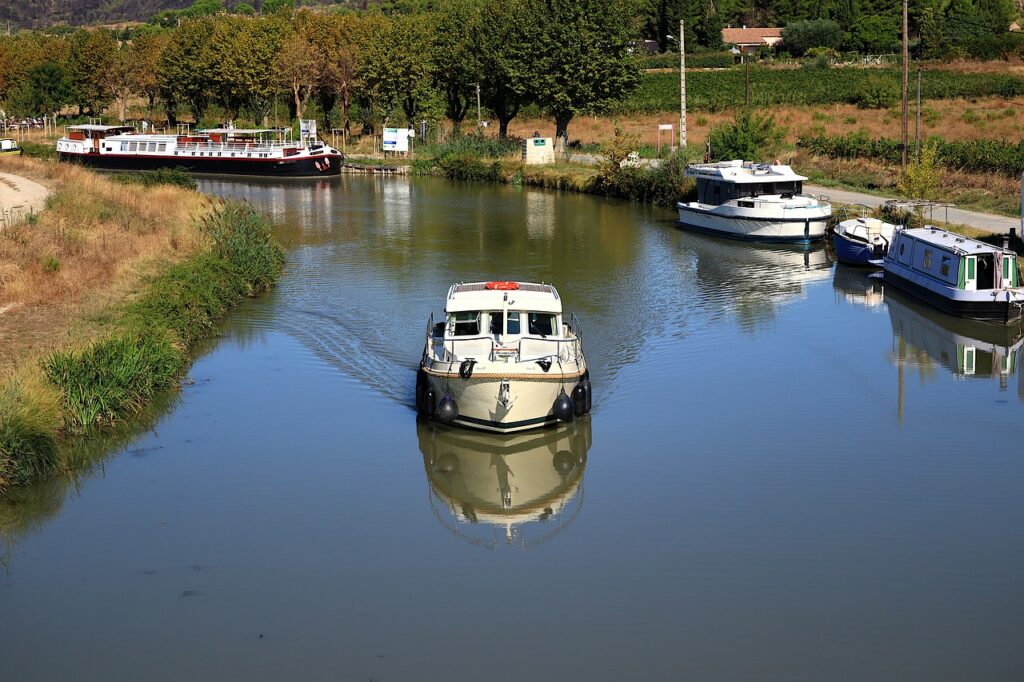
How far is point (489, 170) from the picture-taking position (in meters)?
75.1

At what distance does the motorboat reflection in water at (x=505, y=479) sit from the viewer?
19734 millimetres

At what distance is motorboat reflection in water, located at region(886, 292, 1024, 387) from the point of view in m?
28.9

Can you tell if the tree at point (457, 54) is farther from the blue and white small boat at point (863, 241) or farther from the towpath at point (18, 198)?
the blue and white small boat at point (863, 241)

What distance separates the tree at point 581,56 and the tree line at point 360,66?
0.09 meters

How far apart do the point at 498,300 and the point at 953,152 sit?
35995mm

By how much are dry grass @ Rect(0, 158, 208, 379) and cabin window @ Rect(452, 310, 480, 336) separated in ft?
26.0

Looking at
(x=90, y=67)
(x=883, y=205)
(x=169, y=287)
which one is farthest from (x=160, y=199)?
(x=90, y=67)

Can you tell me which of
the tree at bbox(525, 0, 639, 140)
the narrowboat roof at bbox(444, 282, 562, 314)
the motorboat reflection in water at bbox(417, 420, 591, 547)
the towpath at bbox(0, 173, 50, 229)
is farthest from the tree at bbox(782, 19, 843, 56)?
the motorboat reflection in water at bbox(417, 420, 591, 547)

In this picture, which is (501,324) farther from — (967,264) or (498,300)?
(967,264)

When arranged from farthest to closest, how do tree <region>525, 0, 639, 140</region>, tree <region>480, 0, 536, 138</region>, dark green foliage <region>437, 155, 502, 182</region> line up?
tree <region>480, 0, 536, 138</region> → tree <region>525, 0, 639, 140</region> → dark green foliage <region>437, 155, 502, 182</region>

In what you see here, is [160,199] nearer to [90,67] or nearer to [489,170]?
[489,170]

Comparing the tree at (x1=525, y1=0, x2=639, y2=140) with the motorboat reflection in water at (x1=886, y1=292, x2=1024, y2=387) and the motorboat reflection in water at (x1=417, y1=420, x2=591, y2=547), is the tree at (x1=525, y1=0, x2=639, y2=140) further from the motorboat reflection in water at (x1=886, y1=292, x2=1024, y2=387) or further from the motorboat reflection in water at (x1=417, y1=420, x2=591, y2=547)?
the motorboat reflection in water at (x1=417, y1=420, x2=591, y2=547)

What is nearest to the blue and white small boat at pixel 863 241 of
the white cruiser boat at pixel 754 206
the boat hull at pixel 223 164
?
the white cruiser boat at pixel 754 206

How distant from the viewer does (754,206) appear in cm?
4703
